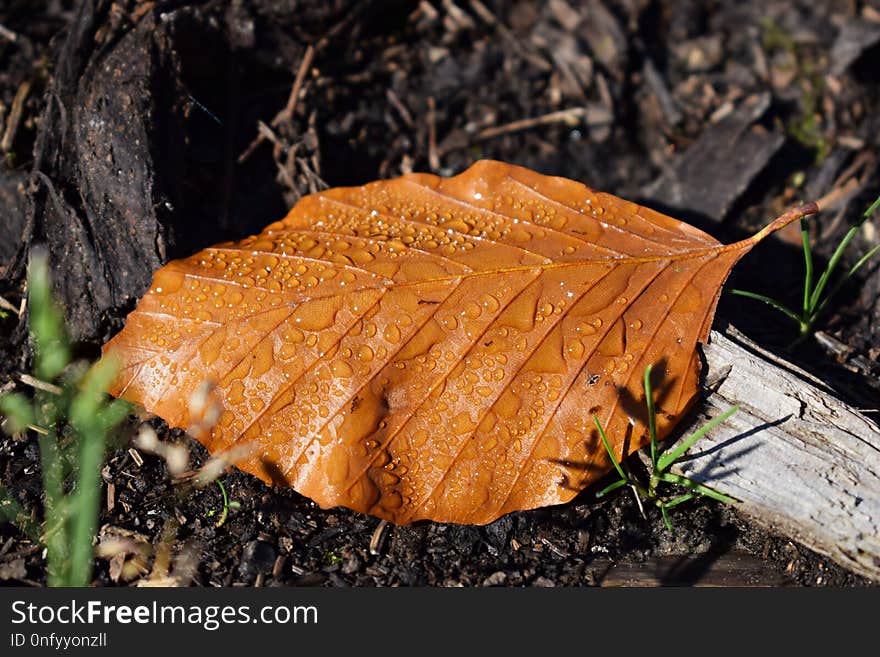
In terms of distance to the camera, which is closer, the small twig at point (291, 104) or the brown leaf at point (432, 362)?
the brown leaf at point (432, 362)

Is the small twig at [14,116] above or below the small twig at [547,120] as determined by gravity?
below

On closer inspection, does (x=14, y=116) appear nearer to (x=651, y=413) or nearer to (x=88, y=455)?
(x=88, y=455)

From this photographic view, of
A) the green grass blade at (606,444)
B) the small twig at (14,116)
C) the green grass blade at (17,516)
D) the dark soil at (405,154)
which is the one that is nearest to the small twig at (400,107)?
the dark soil at (405,154)

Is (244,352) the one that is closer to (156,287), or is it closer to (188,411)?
(188,411)

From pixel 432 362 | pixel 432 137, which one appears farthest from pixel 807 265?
pixel 432 137

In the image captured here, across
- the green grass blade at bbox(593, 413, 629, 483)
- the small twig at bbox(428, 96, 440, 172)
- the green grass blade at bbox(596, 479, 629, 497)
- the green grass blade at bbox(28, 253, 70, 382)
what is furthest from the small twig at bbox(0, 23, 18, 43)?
the green grass blade at bbox(596, 479, 629, 497)

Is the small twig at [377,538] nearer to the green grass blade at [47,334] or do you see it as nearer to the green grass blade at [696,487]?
the green grass blade at [696,487]

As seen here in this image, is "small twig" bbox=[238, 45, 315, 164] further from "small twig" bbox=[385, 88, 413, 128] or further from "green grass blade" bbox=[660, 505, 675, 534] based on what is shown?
"green grass blade" bbox=[660, 505, 675, 534]
